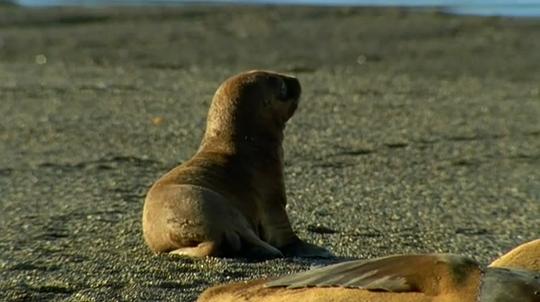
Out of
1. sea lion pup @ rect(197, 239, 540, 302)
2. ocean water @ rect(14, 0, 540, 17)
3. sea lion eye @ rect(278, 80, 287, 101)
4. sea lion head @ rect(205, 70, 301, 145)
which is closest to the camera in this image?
sea lion pup @ rect(197, 239, 540, 302)

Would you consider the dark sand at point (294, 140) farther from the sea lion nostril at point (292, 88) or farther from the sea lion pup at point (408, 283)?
the sea lion pup at point (408, 283)

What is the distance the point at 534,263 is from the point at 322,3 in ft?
80.4

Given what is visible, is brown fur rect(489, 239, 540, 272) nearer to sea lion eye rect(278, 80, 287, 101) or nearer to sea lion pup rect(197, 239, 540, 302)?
sea lion pup rect(197, 239, 540, 302)

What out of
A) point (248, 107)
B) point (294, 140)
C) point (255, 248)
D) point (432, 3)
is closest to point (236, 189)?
point (255, 248)

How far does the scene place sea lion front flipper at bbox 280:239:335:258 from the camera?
21.2ft

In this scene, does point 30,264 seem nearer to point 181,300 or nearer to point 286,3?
point 181,300

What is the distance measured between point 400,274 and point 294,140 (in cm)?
752

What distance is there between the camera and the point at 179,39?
21750 mm

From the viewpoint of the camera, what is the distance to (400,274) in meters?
3.77

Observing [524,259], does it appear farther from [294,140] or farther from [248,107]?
[294,140]

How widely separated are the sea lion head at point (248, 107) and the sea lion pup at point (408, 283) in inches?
125

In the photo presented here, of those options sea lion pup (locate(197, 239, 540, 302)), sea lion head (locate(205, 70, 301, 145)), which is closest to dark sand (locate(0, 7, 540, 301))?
sea lion head (locate(205, 70, 301, 145))

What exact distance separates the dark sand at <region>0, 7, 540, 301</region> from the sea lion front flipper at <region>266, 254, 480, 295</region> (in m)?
1.70

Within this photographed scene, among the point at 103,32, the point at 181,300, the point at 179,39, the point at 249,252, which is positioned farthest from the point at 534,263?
the point at 103,32
